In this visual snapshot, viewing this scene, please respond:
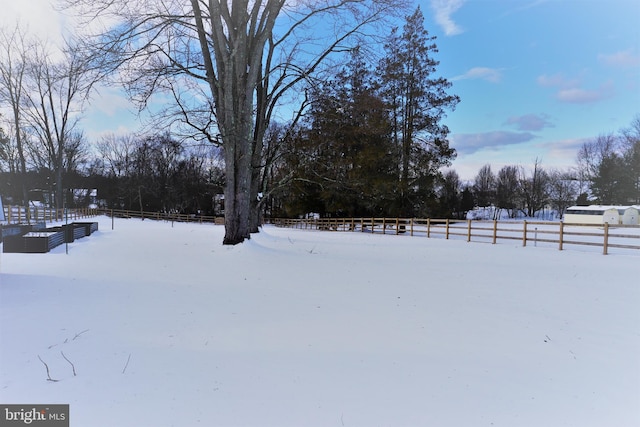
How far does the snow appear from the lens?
253 cm

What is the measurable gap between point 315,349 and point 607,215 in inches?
1468

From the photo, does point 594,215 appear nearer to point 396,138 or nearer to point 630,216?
point 630,216

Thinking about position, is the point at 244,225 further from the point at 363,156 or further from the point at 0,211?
the point at 363,156

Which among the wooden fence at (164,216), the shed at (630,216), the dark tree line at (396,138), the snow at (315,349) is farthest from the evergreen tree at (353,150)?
the shed at (630,216)

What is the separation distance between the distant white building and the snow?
30774 mm

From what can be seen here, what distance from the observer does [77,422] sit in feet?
7.63

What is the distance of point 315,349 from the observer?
3.39 meters

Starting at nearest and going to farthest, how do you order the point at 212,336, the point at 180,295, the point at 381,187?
the point at 212,336 → the point at 180,295 → the point at 381,187

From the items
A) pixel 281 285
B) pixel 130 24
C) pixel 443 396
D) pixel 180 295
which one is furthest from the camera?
pixel 130 24

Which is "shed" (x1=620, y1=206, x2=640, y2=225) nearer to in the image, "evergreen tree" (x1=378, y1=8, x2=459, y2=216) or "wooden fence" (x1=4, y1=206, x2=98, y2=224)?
"evergreen tree" (x1=378, y1=8, x2=459, y2=216)

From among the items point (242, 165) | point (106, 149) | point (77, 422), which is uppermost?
point (106, 149)

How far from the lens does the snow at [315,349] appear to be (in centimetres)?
253

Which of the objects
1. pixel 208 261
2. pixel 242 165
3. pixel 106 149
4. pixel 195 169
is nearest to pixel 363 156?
pixel 242 165

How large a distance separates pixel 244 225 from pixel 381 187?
55.4 feet
